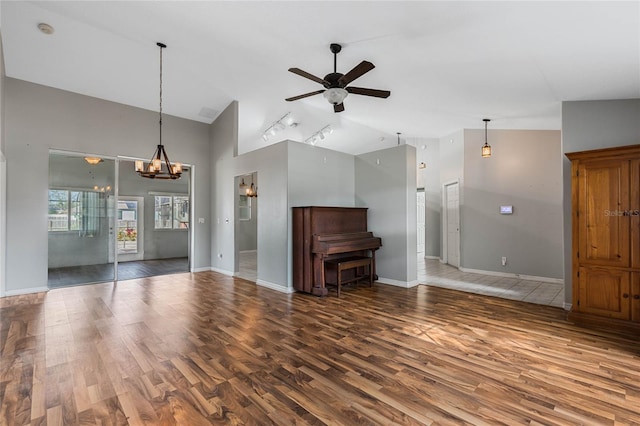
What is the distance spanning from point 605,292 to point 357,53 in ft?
12.5

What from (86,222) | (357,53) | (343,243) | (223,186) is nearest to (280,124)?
(223,186)

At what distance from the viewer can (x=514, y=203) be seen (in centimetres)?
568

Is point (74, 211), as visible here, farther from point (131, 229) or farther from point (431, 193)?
point (431, 193)

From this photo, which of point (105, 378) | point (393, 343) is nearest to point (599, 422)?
point (393, 343)

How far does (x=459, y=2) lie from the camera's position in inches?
91.4

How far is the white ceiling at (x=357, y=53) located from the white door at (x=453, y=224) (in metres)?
1.65

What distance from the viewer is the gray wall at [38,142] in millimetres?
4656

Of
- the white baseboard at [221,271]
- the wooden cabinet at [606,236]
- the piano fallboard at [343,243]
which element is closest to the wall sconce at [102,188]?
the white baseboard at [221,271]

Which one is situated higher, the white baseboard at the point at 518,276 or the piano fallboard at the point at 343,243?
the piano fallboard at the point at 343,243

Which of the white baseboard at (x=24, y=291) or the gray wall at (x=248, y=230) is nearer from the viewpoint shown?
the white baseboard at (x=24, y=291)

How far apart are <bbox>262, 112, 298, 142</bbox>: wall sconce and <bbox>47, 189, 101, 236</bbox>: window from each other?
12.2 ft

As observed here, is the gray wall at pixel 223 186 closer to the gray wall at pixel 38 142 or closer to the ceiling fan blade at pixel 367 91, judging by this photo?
the gray wall at pixel 38 142

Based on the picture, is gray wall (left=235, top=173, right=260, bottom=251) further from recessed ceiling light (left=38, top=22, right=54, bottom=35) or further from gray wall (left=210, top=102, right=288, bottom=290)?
recessed ceiling light (left=38, top=22, right=54, bottom=35)

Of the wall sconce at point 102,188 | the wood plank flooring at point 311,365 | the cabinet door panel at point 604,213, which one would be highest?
the wall sconce at point 102,188
